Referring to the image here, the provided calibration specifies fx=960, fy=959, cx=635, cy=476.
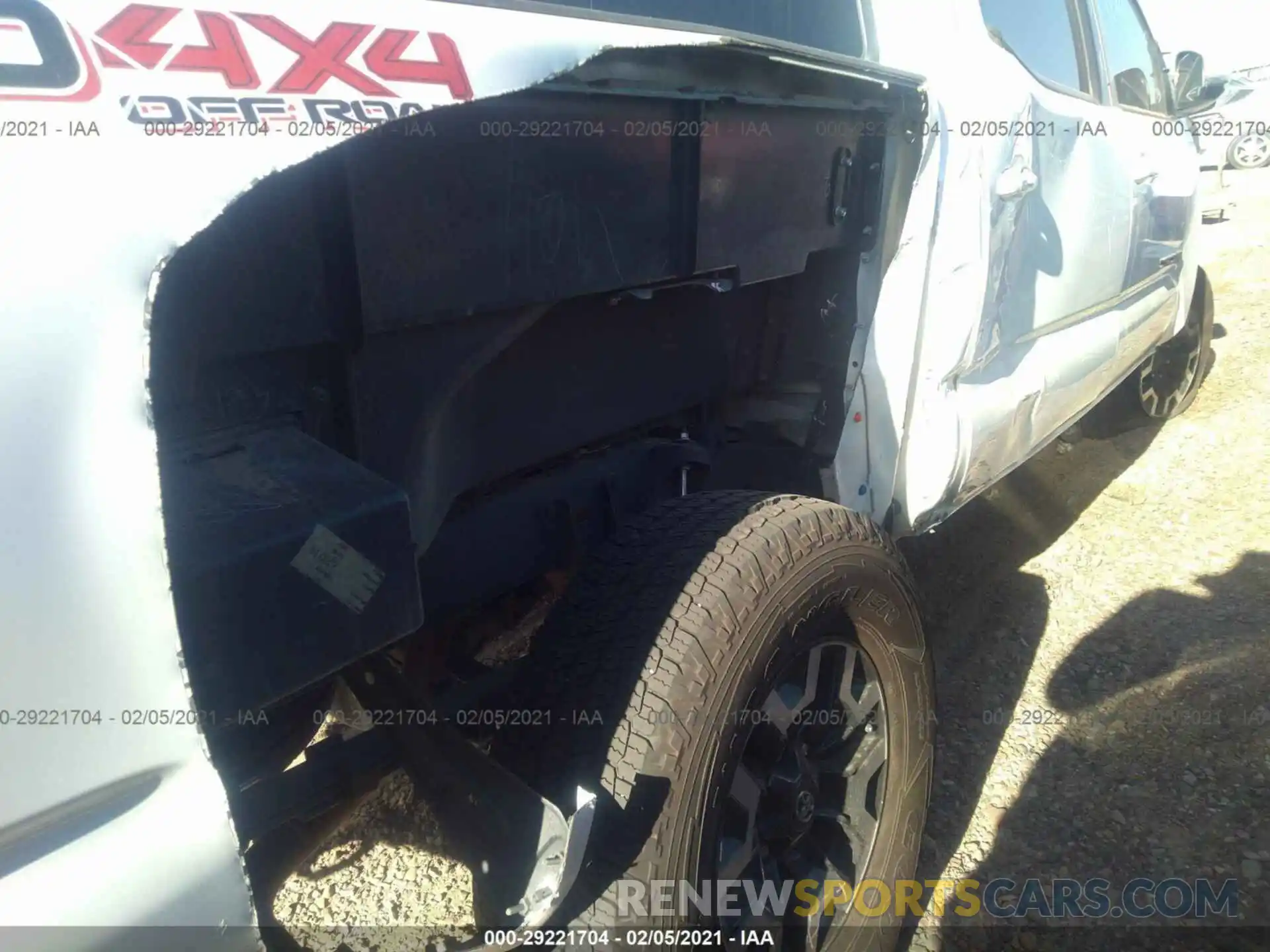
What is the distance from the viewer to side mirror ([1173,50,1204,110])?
402 cm

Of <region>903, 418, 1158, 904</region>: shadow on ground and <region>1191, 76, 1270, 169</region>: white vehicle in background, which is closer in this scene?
<region>903, 418, 1158, 904</region>: shadow on ground

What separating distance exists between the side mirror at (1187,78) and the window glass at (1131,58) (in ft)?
0.22

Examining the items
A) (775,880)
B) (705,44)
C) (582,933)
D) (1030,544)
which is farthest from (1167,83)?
(582,933)

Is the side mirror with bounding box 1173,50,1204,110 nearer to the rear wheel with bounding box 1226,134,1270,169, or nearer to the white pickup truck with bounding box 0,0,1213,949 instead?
the white pickup truck with bounding box 0,0,1213,949

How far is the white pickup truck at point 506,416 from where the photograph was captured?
2.72ft

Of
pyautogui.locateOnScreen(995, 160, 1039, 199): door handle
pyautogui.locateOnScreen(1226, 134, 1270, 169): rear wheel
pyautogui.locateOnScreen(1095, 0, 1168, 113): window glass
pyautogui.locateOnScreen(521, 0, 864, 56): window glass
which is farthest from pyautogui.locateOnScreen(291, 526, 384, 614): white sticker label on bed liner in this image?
pyautogui.locateOnScreen(1226, 134, 1270, 169): rear wheel

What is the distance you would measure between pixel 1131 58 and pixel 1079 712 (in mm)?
2563

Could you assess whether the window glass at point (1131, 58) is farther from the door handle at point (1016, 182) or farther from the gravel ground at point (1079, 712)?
the gravel ground at point (1079, 712)

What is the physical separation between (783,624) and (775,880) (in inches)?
21.0

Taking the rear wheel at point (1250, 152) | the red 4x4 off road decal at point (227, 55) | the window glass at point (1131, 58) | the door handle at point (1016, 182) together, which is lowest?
the rear wheel at point (1250, 152)

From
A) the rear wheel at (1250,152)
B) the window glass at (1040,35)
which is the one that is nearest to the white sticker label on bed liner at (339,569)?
the window glass at (1040,35)

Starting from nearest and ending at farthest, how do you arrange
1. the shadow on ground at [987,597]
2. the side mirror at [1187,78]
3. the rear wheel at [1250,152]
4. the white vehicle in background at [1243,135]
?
1. the shadow on ground at [987,597]
2. the side mirror at [1187,78]
3. the white vehicle in background at [1243,135]
4. the rear wheel at [1250,152]

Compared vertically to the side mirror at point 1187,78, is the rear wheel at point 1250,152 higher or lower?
lower

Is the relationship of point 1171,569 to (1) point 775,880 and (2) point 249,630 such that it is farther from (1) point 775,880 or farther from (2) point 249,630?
(2) point 249,630
